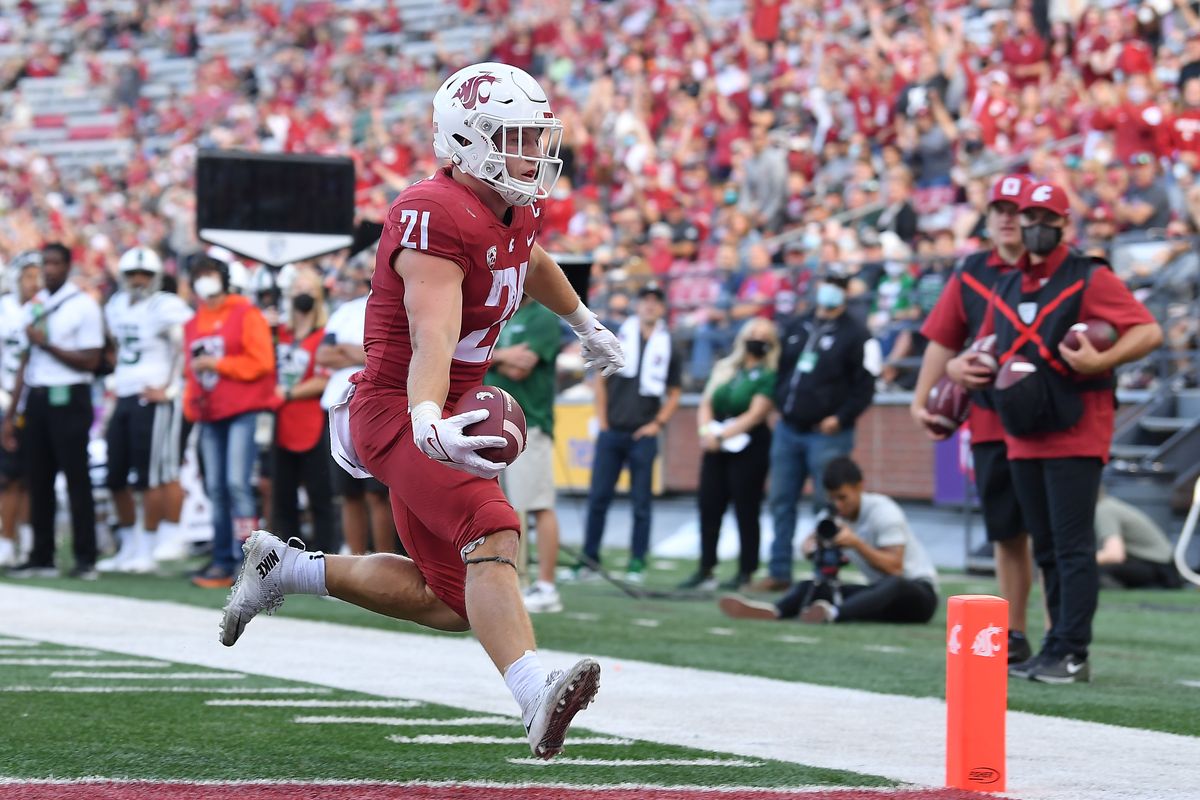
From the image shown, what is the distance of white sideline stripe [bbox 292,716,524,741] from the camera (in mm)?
5945

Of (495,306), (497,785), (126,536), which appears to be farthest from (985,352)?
(126,536)

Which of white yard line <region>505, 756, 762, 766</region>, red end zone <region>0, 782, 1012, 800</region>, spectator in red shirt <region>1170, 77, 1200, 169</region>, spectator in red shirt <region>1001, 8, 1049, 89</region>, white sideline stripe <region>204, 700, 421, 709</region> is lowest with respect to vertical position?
white sideline stripe <region>204, 700, 421, 709</region>

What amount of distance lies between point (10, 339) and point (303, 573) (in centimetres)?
880

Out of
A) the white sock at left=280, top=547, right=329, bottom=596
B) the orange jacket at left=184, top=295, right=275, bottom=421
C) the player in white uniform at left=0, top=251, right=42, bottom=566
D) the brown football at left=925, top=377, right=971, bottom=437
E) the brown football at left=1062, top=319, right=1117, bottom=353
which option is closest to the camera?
the white sock at left=280, top=547, right=329, bottom=596

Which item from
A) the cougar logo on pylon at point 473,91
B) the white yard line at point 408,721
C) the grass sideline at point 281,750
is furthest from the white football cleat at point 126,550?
the cougar logo on pylon at point 473,91

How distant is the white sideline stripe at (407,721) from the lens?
19.5 ft

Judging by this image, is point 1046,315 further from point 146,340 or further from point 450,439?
point 146,340

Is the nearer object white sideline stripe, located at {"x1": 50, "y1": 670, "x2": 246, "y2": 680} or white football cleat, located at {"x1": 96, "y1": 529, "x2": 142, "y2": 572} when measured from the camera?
white sideline stripe, located at {"x1": 50, "y1": 670, "x2": 246, "y2": 680}

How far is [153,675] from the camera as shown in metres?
7.27

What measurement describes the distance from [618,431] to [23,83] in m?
26.5

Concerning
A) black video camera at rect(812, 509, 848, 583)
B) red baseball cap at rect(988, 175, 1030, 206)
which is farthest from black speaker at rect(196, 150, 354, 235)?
red baseball cap at rect(988, 175, 1030, 206)

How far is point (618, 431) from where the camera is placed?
1300 centimetres

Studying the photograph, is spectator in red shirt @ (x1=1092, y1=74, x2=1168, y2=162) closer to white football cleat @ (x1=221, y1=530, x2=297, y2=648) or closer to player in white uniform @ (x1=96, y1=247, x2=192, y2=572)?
player in white uniform @ (x1=96, y1=247, x2=192, y2=572)

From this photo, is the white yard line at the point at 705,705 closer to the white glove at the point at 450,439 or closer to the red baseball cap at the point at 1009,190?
the white glove at the point at 450,439
